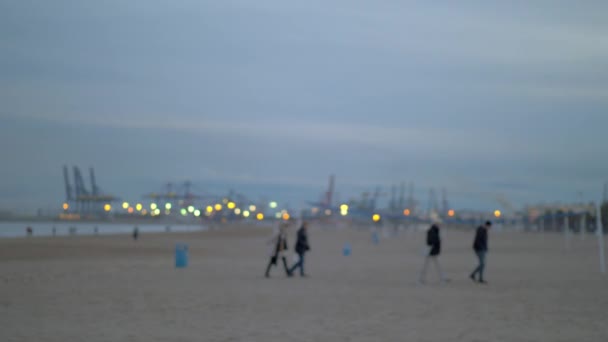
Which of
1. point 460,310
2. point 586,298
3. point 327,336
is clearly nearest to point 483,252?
point 586,298

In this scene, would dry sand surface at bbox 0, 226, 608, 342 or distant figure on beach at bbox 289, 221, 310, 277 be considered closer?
dry sand surface at bbox 0, 226, 608, 342

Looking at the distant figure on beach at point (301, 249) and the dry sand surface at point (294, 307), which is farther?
the distant figure on beach at point (301, 249)

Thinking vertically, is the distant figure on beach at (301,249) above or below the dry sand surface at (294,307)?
above

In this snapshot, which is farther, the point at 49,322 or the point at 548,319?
the point at 548,319

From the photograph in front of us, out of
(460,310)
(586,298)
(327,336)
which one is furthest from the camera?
(586,298)

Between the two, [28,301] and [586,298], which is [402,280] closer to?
[586,298]

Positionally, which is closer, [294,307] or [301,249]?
[294,307]

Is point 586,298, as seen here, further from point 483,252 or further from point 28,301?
point 28,301

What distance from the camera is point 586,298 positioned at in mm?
13273

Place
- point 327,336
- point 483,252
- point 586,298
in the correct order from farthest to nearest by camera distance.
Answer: point 483,252, point 586,298, point 327,336

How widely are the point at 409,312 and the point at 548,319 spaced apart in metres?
1.96

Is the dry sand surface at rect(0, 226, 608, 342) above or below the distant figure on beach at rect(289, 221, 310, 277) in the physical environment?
below

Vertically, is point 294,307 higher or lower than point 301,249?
lower

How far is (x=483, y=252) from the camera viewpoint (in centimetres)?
1619
